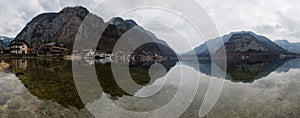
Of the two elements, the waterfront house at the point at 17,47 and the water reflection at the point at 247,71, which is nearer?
the water reflection at the point at 247,71

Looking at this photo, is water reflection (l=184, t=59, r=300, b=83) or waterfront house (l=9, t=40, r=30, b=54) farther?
waterfront house (l=9, t=40, r=30, b=54)

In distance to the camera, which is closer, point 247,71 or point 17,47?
point 247,71

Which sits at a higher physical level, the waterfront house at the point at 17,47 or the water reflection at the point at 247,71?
the waterfront house at the point at 17,47

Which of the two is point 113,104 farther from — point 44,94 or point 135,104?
point 44,94

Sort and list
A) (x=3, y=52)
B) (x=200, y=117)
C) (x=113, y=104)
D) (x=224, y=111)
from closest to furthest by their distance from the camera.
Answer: (x=200, y=117) → (x=224, y=111) → (x=113, y=104) → (x=3, y=52)

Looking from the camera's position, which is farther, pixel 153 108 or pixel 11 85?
pixel 11 85

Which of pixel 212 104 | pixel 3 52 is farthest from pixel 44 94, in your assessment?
pixel 3 52

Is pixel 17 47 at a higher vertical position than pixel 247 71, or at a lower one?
higher

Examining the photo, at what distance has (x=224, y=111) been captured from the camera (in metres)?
17.8

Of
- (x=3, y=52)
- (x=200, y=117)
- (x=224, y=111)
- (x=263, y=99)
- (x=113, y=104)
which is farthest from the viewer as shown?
(x=3, y=52)

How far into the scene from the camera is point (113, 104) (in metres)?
19.1

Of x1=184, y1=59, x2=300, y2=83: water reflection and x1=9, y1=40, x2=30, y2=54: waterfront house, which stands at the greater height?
x1=9, y1=40, x2=30, y2=54: waterfront house

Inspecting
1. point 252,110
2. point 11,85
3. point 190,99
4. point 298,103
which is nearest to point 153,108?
point 190,99

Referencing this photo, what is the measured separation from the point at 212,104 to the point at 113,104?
8716 millimetres
